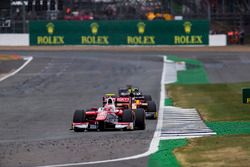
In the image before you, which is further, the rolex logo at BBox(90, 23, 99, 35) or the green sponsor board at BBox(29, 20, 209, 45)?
the rolex logo at BBox(90, 23, 99, 35)

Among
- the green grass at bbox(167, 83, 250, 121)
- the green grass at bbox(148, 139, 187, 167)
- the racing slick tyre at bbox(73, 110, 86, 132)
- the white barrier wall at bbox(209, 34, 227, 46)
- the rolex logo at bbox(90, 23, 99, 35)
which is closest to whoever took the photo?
the green grass at bbox(148, 139, 187, 167)

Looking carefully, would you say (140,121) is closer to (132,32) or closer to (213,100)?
(213,100)

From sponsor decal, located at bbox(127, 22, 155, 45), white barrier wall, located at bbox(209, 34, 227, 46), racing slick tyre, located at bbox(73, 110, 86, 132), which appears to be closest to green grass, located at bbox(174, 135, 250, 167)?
racing slick tyre, located at bbox(73, 110, 86, 132)

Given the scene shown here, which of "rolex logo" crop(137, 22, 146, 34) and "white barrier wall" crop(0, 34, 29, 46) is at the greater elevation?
"rolex logo" crop(137, 22, 146, 34)

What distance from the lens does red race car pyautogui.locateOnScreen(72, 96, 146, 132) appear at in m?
20.2

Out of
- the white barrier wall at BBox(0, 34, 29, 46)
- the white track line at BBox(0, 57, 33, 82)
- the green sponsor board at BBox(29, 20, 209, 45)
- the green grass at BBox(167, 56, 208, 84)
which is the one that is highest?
the green sponsor board at BBox(29, 20, 209, 45)

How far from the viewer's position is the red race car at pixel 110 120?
66.3 feet

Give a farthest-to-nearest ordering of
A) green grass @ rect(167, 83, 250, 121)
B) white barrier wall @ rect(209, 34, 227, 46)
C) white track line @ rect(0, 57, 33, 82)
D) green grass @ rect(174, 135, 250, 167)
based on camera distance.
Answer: white barrier wall @ rect(209, 34, 227, 46) < white track line @ rect(0, 57, 33, 82) < green grass @ rect(167, 83, 250, 121) < green grass @ rect(174, 135, 250, 167)

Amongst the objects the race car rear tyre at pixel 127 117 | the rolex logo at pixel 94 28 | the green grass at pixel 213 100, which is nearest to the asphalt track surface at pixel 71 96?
the race car rear tyre at pixel 127 117

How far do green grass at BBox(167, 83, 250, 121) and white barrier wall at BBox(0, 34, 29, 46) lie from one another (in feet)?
126

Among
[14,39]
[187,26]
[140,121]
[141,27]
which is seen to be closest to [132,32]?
[141,27]

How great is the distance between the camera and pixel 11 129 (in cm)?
2158

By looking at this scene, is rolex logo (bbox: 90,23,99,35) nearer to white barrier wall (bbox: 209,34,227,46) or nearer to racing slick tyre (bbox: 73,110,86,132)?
white barrier wall (bbox: 209,34,227,46)

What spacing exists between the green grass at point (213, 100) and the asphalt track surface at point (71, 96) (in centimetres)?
131
